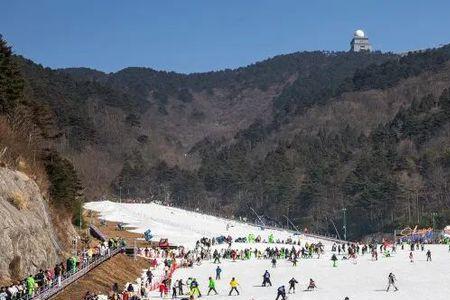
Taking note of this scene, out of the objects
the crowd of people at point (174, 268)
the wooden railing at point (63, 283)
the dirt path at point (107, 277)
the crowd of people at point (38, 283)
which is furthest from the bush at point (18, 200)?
the dirt path at point (107, 277)

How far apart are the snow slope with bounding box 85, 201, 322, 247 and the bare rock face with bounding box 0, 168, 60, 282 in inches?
1145

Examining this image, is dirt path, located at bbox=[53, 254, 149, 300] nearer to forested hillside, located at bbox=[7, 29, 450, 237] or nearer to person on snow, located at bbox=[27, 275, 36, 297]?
person on snow, located at bbox=[27, 275, 36, 297]

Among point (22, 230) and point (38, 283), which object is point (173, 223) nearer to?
point (22, 230)

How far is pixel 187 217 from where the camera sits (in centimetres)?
8938

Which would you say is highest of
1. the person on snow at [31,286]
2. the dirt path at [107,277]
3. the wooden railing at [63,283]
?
the person on snow at [31,286]

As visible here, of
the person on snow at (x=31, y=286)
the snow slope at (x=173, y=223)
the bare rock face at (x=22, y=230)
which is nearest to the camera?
the person on snow at (x=31, y=286)

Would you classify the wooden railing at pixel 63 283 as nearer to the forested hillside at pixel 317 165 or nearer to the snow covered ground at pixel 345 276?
the snow covered ground at pixel 345 276

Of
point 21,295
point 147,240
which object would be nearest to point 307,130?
point 147,240

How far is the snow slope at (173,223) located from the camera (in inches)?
2798

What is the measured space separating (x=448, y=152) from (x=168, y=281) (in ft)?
265

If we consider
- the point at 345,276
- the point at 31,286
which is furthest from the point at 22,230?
the point at 345,276

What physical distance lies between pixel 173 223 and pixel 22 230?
177 ft

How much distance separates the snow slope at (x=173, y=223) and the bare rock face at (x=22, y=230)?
95.4 feet

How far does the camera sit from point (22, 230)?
2859 cm
